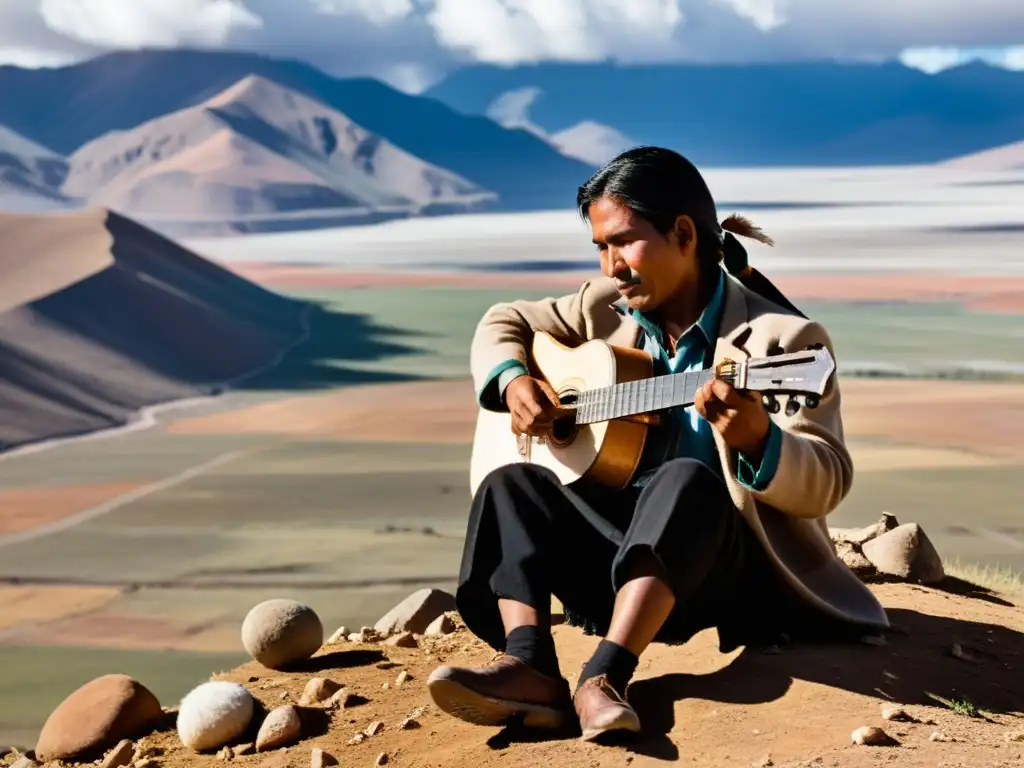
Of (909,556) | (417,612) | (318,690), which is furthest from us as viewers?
(417,612)

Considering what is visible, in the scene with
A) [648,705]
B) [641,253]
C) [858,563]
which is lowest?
[648,705]

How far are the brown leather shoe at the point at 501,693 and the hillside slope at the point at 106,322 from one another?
8.54 meters

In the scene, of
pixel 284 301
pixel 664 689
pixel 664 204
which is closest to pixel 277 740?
pixel 664 689

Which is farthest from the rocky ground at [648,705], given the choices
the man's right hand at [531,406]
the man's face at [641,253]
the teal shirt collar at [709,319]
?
the man's face at [641,253]

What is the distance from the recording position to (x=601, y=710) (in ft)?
9.78

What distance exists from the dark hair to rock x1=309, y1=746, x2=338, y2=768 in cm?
134

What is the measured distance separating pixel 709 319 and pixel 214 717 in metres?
1.55

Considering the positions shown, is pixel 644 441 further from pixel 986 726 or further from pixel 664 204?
pixel 986 726

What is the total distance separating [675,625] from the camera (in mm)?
3377

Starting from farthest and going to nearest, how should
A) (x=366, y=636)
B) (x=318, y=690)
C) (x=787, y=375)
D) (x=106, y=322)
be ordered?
(x=106, y=322) < (x=366, y=636) < (x=318, y=690) < (x=787, y=375)

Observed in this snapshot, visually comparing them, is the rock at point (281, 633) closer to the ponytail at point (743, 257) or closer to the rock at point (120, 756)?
the rock at point (120, 756)

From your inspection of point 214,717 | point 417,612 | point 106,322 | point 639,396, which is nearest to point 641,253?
point 639,396

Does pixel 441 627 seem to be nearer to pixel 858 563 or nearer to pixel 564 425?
pixel 858 563

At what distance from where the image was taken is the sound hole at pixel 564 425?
3439 mm
